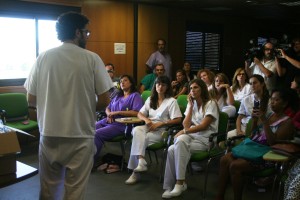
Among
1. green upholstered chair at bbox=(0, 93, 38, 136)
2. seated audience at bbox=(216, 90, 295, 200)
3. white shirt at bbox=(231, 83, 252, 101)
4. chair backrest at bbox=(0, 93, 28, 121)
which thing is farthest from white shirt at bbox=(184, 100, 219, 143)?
chair backrest at bbox=(0, 93, 28, 121)

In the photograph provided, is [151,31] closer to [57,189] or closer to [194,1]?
[194,1]

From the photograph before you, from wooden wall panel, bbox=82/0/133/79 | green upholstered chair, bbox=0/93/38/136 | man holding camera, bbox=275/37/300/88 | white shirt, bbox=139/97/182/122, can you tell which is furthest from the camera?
wooden wall panel, bbox=82/0/133/79

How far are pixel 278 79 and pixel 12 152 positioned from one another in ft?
15.3

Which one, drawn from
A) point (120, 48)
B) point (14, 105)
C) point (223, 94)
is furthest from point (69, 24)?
point (120, 48)

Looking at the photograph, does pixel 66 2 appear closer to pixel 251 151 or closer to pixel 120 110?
pixel 120 110

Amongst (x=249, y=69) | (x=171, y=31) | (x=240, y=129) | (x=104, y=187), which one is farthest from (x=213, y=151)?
(x=171, y=31)

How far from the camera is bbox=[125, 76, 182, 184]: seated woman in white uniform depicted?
3.84 metres

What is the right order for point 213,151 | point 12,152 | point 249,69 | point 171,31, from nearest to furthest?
point 12,152 → point 213,151 → point 249,69 → point 171,31

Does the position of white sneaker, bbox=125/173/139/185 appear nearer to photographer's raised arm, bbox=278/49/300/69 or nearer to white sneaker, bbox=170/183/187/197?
white sneaker, bbox=170/183/187/197

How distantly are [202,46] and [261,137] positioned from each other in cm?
640

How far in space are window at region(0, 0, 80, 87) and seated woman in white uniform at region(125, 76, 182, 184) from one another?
2.14 m

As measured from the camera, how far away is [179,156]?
3.43 meters

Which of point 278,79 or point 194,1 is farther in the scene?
point 194,1

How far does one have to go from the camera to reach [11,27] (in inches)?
215
